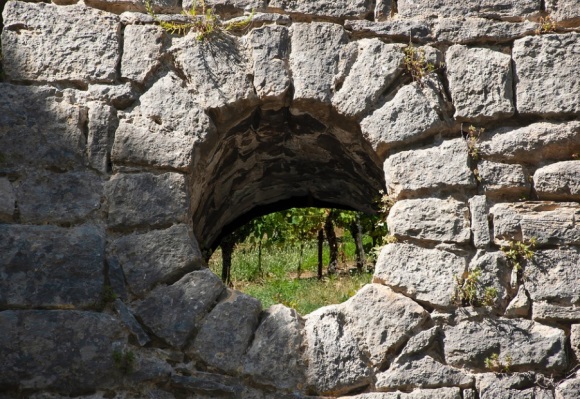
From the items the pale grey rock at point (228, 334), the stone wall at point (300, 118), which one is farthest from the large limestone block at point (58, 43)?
the pale grey rock at point (228, 334)

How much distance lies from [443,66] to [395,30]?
29 centimetres

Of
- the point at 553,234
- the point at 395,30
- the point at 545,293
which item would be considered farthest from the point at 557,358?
the point at 395,30

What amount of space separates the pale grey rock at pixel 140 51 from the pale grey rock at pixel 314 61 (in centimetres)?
65

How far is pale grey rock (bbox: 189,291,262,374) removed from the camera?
307cm

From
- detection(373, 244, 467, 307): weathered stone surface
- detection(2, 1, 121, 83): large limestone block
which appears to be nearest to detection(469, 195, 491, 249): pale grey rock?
detection(373, 244, 467, 307): weathered stone surface

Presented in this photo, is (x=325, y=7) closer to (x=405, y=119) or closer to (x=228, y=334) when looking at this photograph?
(x=405, y=119)

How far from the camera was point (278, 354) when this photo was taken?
3.08m

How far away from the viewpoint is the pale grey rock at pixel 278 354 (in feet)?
10.0

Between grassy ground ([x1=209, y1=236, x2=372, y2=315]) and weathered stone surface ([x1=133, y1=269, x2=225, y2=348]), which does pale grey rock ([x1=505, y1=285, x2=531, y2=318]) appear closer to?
weathered stone surface ([x1=133, y1=269, x2=225, y2=348])

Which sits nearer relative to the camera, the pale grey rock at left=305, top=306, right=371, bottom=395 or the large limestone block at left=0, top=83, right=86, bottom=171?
the pale grey rock at left=305, top=306, right=371, bottom=395

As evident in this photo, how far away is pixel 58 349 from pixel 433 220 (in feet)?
5.74

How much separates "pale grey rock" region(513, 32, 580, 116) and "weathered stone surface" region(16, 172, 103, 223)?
6.71 feet

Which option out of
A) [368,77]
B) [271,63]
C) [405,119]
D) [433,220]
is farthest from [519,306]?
[271,63]

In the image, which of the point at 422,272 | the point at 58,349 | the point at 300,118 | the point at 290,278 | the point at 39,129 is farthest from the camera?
the point at 290,278
